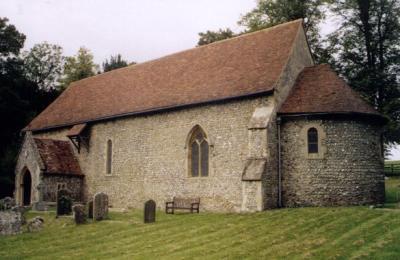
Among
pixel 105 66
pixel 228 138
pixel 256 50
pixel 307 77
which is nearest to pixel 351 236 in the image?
pixel 228 138

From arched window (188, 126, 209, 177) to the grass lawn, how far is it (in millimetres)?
3447

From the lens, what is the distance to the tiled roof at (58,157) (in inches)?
1099

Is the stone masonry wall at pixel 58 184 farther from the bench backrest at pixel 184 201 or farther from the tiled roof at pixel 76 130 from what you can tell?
the bench backrest at pixel 184 201

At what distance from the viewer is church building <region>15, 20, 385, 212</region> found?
69.7 ft

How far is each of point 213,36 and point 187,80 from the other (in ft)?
58.1

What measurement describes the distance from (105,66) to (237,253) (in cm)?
4651

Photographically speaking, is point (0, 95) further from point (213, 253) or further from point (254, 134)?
point (213, 253)

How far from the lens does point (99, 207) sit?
20.8m

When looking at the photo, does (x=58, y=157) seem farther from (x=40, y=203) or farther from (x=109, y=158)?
(x=40, y=203)

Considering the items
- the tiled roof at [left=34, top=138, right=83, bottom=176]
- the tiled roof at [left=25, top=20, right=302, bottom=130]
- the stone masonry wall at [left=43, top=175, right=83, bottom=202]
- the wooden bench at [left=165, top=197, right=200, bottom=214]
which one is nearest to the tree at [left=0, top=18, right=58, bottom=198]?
the tiled roof at [left=25, top=20, right=302, bottom=130]

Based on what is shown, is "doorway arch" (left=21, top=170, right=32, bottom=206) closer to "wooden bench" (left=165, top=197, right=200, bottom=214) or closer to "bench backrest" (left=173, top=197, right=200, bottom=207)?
"wooden bench" (left=165, top=197, right=200, bottom=214)

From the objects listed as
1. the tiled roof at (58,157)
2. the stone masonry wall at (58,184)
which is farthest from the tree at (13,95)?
the stone masonry wall at (58,184)

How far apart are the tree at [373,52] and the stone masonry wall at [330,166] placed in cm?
1112

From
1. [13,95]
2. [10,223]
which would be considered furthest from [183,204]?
[13,95]
